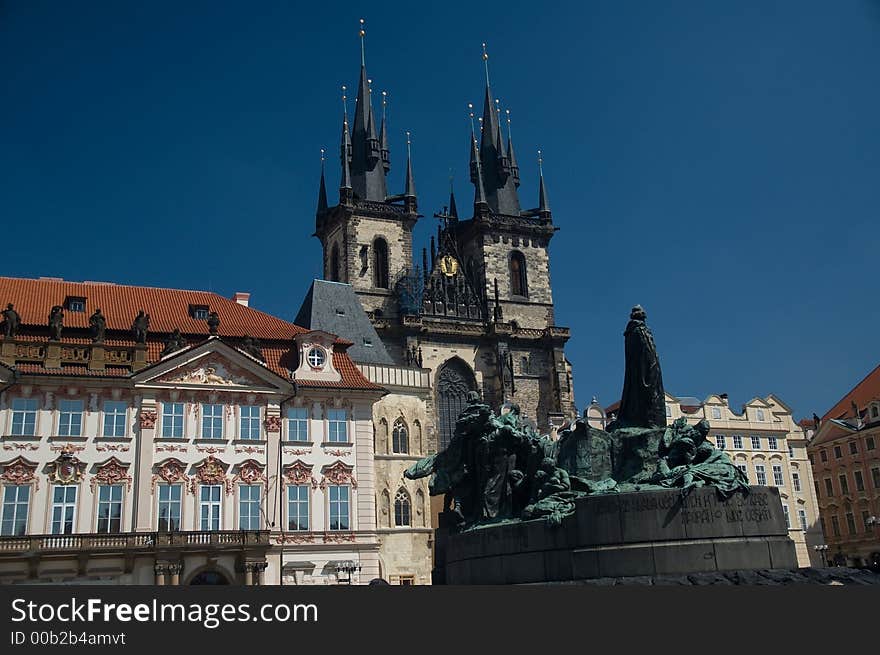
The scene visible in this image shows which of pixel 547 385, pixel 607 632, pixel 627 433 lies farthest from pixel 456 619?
pixel 547 385

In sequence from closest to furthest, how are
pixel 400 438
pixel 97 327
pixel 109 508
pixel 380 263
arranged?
pixel 109 508 → pixel 97 327 → pixel 400 438 → pixel 380 263

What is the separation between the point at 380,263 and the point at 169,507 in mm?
33516

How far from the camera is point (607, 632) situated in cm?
916

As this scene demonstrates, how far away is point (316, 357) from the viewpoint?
113 feet

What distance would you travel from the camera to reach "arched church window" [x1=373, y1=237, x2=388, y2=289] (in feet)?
→ 201

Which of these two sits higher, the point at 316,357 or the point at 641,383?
the point at 316,357

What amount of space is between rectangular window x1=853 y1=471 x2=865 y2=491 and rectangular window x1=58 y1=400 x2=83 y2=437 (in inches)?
1752

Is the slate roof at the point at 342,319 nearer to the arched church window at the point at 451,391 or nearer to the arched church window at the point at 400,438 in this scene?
the arched church window at the point at 400,438

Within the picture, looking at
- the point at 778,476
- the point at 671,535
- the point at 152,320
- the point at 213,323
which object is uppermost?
the point at 152,320

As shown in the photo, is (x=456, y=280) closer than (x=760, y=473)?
No

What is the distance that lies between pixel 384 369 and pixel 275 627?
34222 mm

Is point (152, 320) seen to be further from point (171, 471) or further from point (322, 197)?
point (322, 197)

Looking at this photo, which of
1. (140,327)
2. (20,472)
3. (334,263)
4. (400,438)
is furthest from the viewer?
(334,263)

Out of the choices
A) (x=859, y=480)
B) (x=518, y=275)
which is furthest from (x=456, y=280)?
(x=859, y=480)
